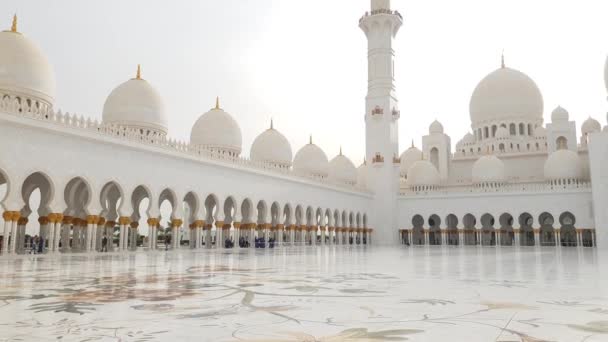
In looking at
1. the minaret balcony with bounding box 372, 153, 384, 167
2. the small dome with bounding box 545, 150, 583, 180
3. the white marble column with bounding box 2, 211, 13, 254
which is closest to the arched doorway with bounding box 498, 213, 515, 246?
the small dome with bounding box 545, 150, 583, 180

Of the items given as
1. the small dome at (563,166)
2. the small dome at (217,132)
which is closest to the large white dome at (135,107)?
the small dome at (217,132)

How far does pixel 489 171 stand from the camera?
2886cm

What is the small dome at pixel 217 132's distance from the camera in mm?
22547

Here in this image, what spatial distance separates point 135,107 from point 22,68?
416 centimetres

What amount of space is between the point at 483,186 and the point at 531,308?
27.2 metres

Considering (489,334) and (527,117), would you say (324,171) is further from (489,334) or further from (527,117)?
(489,334)

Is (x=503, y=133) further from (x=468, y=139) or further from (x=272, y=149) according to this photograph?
(x=272, y=149)

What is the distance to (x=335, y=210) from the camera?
88.2 ft

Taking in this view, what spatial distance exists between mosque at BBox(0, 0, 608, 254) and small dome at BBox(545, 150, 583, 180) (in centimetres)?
7

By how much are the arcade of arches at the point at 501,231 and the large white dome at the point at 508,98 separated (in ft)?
21.7

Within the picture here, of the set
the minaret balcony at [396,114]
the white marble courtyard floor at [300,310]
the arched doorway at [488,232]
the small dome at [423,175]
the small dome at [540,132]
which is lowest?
the white marble courtyard floor at [300,310]

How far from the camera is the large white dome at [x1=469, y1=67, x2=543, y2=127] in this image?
104ft

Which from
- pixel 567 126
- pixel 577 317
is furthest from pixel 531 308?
pixel 567 126

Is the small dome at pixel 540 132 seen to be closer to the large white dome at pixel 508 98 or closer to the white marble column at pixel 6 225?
the large white dome at pixel 508 98
